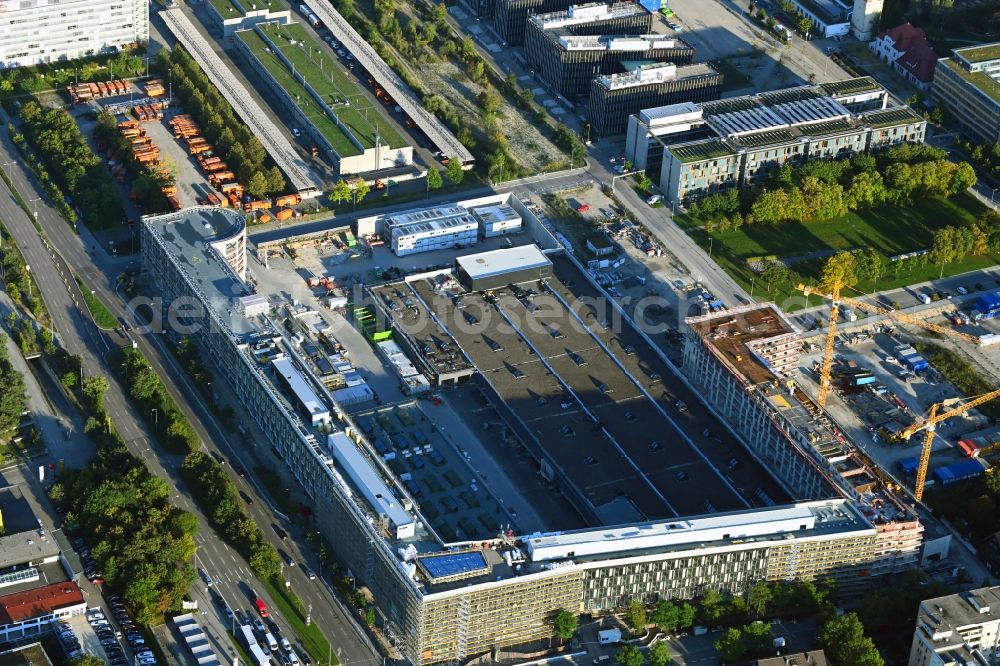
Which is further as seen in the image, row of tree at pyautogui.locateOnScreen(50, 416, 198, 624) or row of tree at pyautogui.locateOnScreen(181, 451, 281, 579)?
row of tree at pyautogui.locateOnScreen(181, 451, 281, 579)

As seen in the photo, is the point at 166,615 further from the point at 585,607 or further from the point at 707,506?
the point at 707,506

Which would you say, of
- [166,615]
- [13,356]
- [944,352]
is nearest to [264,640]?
[166,615]

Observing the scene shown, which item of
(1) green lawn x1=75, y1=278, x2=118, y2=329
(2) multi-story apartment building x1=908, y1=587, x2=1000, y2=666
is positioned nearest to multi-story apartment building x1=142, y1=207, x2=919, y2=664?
(2) multi-story apartment building x1=908, y1=587, x2=1000, y2=666

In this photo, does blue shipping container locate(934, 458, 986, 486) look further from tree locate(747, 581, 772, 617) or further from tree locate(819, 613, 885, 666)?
tree locate(747, 581, 772, 617)

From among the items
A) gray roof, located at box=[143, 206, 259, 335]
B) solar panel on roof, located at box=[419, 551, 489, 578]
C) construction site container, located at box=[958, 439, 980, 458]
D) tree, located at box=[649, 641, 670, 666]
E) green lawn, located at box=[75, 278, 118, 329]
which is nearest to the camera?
solar panel on roof, located at box=[419, 551, 489, 578]

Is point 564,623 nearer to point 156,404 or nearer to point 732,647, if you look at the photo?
point 732,647

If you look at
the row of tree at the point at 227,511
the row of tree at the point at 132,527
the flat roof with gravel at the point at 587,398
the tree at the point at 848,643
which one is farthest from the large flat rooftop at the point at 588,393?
the row of tree at the point at 132,527
